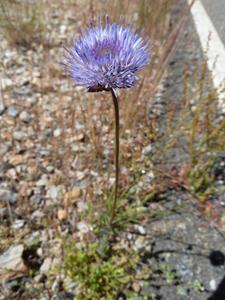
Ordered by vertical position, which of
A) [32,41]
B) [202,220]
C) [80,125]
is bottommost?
[202,220]

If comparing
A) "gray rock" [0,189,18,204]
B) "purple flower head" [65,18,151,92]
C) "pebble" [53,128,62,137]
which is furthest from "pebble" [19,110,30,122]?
"purple flower head" [65,18,151,92]

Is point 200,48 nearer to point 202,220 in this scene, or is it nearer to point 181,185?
point 181,185

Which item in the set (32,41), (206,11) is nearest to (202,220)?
(32,41)

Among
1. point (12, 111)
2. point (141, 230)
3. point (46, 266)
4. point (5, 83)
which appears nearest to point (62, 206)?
point (46, 266)

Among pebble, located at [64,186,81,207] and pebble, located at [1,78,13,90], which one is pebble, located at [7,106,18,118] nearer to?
pebble, located at [1,78,13,90]

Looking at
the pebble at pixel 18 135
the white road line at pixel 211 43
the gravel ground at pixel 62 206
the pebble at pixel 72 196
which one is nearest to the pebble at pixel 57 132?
the gravel ground at pixel 62 206

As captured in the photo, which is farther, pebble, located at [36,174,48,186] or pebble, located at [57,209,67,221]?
pebble, located at [36,174,48,186]
